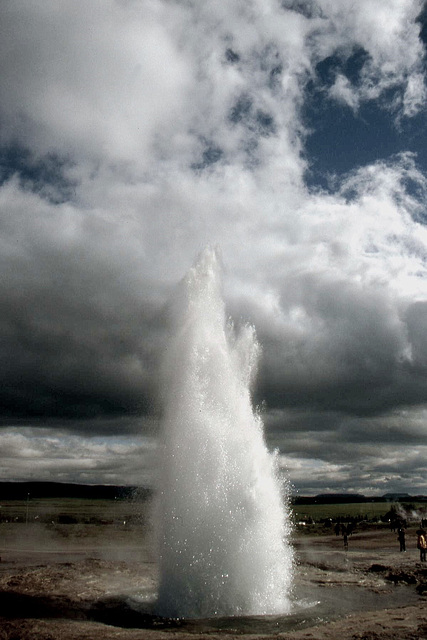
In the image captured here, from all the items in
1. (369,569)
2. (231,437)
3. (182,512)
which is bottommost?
(369,569)

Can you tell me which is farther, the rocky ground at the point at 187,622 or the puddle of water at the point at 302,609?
the puddle of water at the point at 302,609

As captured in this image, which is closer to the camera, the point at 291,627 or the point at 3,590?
the point at 291,627

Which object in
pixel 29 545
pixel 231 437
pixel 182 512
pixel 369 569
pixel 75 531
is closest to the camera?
pixel 182 512

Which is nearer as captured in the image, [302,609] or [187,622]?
[187,622]

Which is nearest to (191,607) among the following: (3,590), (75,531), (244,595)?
(244,595)

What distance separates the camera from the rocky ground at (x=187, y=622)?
1161 centimetres

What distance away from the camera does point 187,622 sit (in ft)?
42.8

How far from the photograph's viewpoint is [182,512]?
15.3 meters

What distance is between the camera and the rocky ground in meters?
11.6

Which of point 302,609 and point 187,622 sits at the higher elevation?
point 187,622

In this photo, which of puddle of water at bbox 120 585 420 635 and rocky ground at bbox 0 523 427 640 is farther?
puddle of water at bbox 120 585 420 635

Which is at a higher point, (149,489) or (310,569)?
(149,489)

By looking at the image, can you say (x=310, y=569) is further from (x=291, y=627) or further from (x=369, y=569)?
(x=291, y=627)

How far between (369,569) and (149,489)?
11825mm
